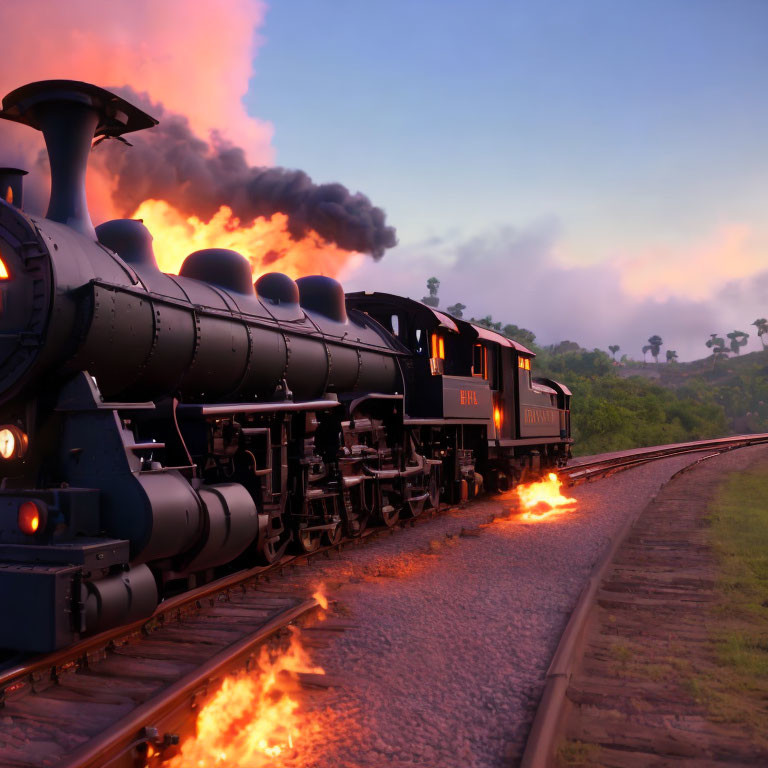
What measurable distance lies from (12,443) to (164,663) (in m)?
1.82

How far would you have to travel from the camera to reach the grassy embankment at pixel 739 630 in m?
3.65

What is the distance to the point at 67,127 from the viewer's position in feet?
19.1

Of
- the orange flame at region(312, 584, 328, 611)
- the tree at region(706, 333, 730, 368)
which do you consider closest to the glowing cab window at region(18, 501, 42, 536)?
the orange flame at region(312, 584, 328, 611)

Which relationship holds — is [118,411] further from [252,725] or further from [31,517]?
[252,725]

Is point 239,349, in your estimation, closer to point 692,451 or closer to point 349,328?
point 349,328

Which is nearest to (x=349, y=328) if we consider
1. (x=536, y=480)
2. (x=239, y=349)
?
(x=239, y=349)

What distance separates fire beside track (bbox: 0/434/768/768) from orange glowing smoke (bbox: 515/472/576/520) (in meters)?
4.97

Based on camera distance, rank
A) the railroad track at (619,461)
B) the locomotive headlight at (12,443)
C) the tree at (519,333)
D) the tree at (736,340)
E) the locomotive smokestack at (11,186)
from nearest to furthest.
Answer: the locomotive headlight at (12,443), the locomotive smokestack at (11,186), the railroad track at (619,461), the tree at (519,333), the tree at (736,340)

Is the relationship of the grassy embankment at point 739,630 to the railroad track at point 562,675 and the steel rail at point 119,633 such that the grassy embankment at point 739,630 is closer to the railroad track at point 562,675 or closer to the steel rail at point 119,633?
the railroad track at point 562,675

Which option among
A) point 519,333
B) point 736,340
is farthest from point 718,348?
point 519,333

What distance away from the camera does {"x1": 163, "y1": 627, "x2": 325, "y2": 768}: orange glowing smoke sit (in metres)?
3.21

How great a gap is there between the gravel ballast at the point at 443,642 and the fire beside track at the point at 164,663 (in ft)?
0.88

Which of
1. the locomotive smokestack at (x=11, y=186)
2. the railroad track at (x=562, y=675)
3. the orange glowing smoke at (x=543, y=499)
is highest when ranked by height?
the locomotive smokestack at (x=11, y=186)

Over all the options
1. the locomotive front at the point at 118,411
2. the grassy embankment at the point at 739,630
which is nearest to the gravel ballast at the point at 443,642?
the grassy embankment at the point at 739,630
